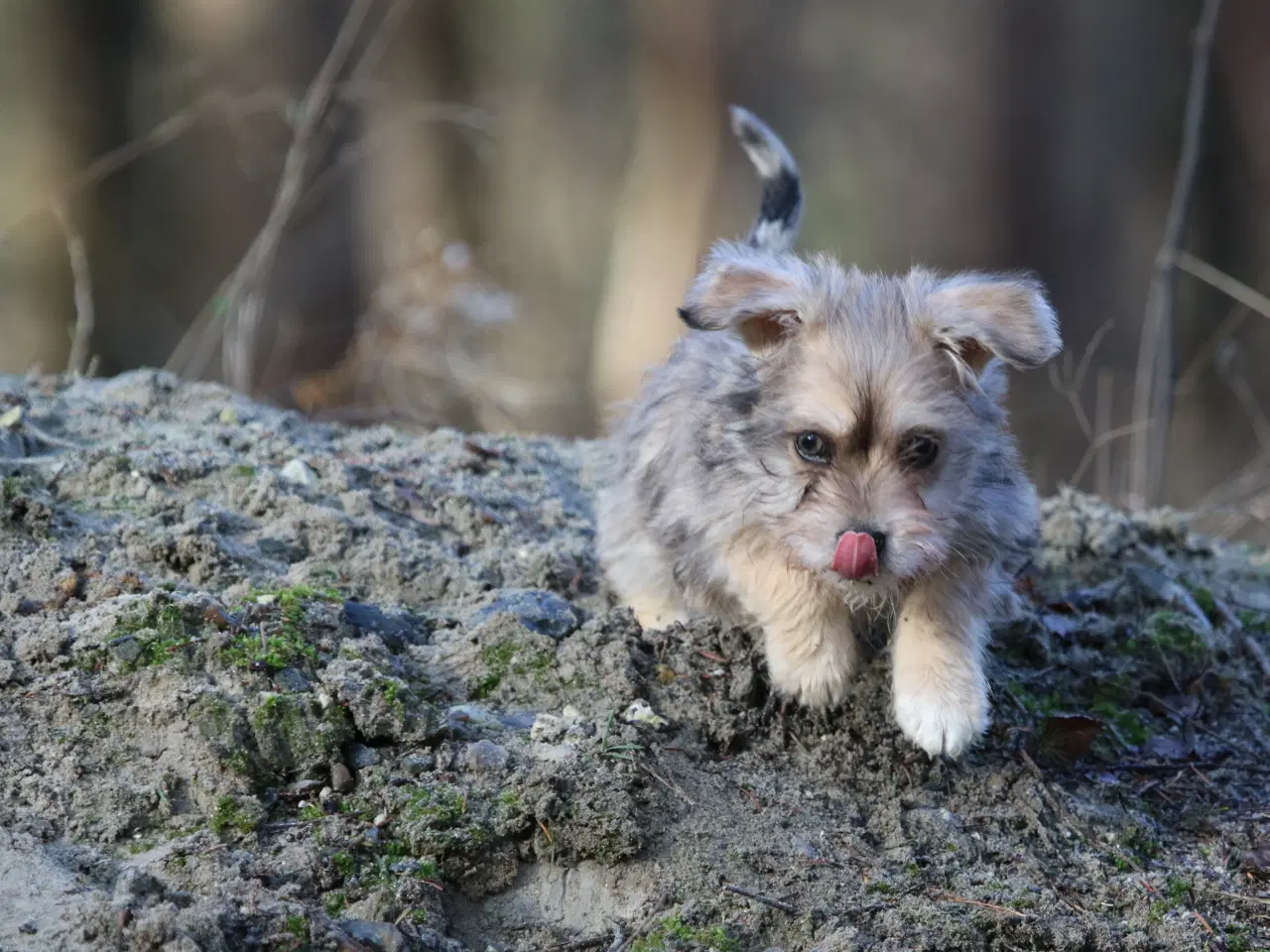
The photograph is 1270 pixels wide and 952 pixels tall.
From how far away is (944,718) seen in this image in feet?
10.9

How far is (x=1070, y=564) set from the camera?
191 inches

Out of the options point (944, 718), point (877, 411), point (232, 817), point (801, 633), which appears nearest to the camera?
point (232, 817)

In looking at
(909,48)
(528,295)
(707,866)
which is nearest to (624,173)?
(528,295)

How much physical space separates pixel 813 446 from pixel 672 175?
918 centimetres

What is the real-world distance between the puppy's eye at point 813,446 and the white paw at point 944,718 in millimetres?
677

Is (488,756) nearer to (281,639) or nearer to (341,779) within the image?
(341,779)

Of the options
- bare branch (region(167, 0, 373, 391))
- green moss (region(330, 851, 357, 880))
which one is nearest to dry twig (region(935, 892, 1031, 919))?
green moss (region(330, 851, 357, 880))

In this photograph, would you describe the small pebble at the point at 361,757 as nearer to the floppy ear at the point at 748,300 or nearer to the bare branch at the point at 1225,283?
the floppy ear at the point at 748,300

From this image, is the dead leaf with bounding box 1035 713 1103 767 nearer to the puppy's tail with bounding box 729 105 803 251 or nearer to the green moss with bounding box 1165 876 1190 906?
the green moss with bounding box 1165 876 1190 906

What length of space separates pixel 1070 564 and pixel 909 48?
8.75 metres

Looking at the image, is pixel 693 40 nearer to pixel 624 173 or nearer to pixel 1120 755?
pixel 624 173

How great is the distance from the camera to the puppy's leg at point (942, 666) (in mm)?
3344

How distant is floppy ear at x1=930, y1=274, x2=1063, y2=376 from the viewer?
3.30m

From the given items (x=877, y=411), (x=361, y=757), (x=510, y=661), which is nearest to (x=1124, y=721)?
(x=877, y=411)
